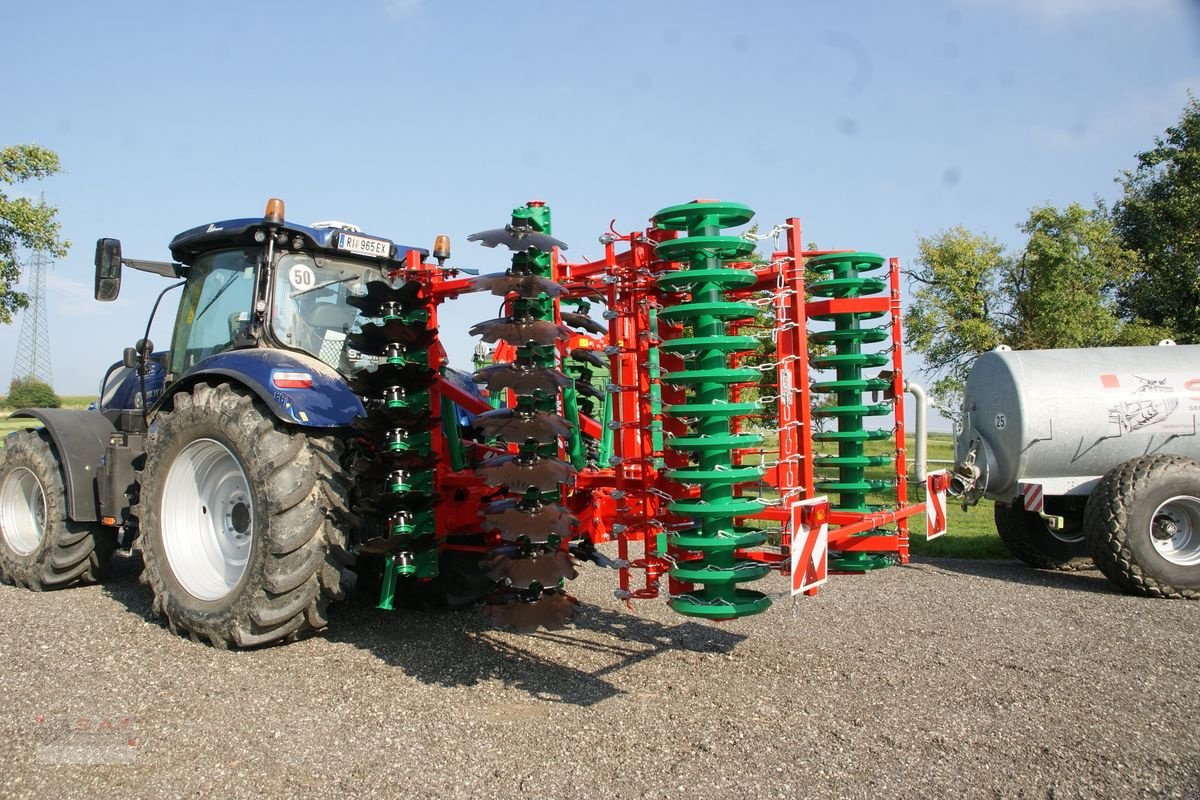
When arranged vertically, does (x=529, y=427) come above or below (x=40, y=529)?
above

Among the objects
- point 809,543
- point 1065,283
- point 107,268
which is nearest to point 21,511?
point 107,268

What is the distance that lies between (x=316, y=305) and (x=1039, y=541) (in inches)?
251

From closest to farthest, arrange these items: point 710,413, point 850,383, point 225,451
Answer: point 710,413 < point 850,383 < point 225,451

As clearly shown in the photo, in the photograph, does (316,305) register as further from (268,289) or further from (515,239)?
(515,239)

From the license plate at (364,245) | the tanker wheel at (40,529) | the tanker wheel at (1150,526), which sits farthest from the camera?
the tanker wheel at (1150,526)

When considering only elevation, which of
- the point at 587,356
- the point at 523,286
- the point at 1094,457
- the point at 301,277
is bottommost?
the point at 1094,457

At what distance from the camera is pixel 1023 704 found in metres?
4.04

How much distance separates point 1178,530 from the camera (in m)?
6.88

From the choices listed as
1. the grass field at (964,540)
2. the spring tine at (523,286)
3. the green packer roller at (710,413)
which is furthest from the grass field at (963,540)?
the spring tine at (523,286)

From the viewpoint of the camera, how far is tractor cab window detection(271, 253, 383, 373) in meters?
5.50

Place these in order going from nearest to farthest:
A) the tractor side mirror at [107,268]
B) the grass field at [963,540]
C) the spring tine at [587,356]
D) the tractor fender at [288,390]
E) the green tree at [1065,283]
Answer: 1. the tractor fender at [288,390]
2. the spring tine at [587,356]
3. the tractor side mirror at [107,268]
4. the grass field at [963,540]
5. the green tree at [1065,283]

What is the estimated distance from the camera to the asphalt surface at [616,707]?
3.23 meters

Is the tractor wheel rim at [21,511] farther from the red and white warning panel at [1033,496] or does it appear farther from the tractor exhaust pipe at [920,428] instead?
the red and white warning panel at [1033,496]

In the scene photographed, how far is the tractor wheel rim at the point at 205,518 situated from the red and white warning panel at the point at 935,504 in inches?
149
